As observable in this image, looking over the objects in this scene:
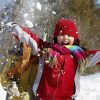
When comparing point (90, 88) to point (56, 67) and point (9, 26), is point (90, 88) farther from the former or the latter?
point (9, 26)

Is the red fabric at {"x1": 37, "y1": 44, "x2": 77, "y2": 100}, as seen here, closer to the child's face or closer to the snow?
the child's face

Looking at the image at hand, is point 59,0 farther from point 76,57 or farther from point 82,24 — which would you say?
point 76,57

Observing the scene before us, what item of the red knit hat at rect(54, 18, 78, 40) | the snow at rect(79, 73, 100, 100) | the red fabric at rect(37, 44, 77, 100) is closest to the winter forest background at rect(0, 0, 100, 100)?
the snow at rect(79, 73, 100, 100)

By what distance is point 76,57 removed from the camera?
Answer: 15.5 feet

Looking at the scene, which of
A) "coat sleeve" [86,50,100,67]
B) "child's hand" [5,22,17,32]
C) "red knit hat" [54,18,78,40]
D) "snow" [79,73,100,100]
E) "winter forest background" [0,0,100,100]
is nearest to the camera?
"child's hand" [5,22,17,32]

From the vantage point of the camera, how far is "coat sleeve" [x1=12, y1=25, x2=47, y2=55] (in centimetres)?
464

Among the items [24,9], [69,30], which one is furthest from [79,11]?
[69,30]

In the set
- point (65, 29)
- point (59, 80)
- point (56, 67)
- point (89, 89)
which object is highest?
point (65, 29)

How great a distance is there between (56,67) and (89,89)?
4.38 meters

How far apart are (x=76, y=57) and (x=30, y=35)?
55 centimetres

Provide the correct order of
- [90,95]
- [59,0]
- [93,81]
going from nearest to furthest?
[90,95] → [93,81] → [59,0]

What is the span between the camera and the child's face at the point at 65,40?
4789mm

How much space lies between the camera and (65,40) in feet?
15.8

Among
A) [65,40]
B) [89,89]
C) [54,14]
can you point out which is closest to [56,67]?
[65,40]
